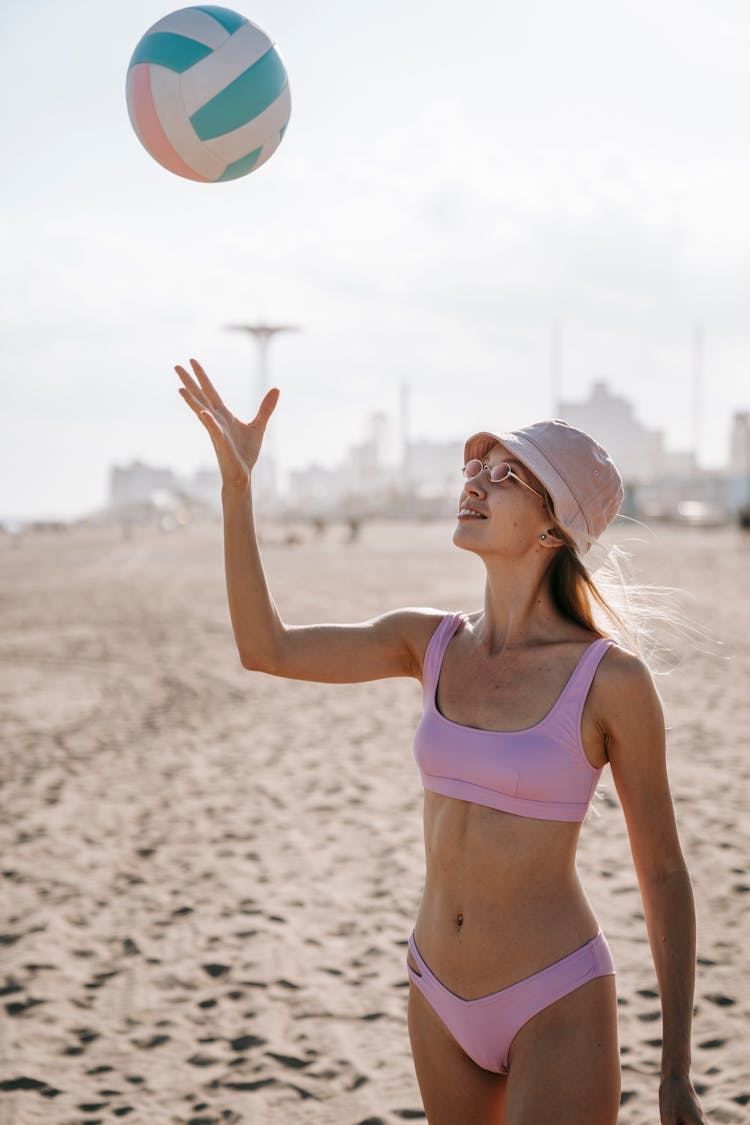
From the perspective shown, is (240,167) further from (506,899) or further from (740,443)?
(740,443)

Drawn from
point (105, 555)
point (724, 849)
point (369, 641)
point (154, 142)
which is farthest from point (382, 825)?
point (105, 555)

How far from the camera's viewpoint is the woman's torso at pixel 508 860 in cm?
190

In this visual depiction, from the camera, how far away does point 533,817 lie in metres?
1.89

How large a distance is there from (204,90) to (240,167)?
0.22m

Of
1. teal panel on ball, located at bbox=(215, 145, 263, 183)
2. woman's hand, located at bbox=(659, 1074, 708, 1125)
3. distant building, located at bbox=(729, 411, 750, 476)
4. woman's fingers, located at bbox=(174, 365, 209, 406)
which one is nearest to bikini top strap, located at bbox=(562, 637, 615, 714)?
woman's hand, located at bbox=(659, 1074, 708, 1125)

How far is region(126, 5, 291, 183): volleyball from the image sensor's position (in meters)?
2.62

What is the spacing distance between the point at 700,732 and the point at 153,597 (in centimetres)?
1459

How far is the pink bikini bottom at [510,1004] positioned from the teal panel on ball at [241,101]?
223 cm

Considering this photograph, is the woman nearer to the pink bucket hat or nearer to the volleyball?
the pink bucket hat

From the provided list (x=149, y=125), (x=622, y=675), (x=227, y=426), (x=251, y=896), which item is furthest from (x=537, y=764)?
(x=251, y=896)

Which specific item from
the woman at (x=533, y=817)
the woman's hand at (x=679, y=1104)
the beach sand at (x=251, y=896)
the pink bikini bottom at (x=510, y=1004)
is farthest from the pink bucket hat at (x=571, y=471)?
the beach sand at (x=251, y=896)

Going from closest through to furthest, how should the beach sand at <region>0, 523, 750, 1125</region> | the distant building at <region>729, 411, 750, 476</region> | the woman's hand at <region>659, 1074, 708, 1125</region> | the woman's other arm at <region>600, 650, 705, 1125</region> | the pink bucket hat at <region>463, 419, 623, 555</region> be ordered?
the woman's hand at <region>659, 1074, 708, 1125</region>, the woman's other arm at <region>600, 650, 705, 1125</region>, the pink bucket hat at <region>463, 419, 623, 555</region>, the beach sand at <region>0, 523, 750, 1125</region>, the distant building at <region>729, 411, 750, 476</region>

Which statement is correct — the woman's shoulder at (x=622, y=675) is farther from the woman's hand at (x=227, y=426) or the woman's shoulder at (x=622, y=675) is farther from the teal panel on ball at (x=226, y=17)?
the teal panel on ball at (x=226, y=17)

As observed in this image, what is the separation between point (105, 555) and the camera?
1592 inches
